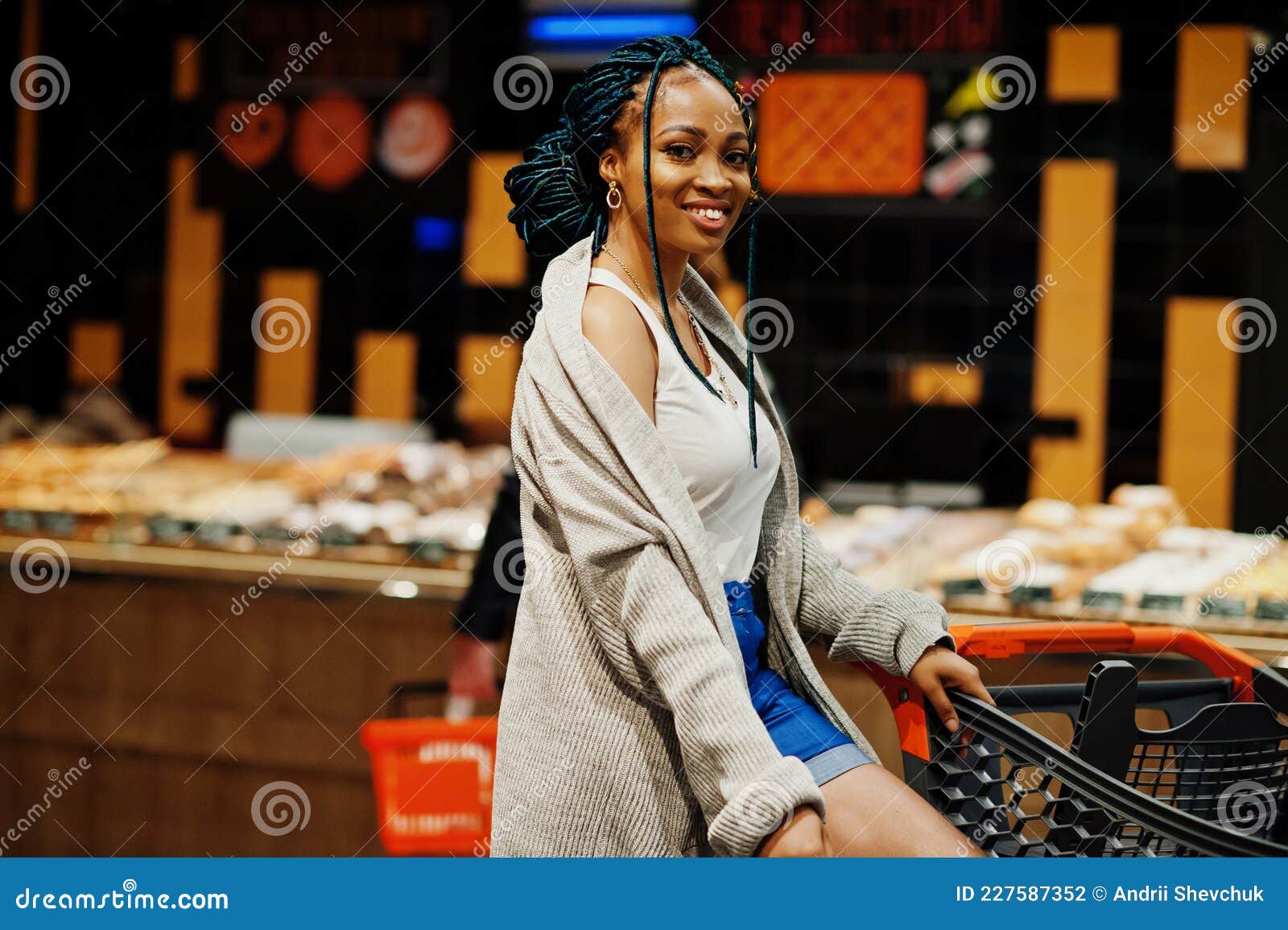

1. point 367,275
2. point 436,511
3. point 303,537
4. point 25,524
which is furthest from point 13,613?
point 367,275

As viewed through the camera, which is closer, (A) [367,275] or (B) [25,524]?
(B) [25,524]

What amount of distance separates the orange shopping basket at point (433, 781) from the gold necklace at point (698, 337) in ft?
4.21

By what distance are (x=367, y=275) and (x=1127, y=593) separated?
18.2 feet

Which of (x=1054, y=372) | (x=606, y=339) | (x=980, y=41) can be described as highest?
(x=980, y=41)

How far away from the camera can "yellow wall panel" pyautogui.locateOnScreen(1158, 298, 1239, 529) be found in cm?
637

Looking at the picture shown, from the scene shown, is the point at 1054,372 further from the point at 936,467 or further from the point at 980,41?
the point at 980,41

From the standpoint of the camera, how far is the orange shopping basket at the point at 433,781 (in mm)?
2760

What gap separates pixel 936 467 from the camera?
22.5 feet
